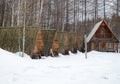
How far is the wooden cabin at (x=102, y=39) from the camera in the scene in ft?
113

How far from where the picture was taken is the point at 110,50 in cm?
3466

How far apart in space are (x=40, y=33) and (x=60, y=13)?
22222 mm

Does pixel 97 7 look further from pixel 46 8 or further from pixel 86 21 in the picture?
pixel 46 8

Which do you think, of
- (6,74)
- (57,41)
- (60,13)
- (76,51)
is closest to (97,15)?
(60,13)

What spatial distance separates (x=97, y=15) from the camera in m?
44.8

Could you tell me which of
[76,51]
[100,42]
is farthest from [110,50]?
[76,51]

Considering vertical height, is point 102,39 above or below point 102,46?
above

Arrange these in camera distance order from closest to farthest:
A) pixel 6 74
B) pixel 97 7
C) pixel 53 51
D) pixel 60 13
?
pixel 6 74, pixel 53 51, pixel 60 13, pixel 97 7

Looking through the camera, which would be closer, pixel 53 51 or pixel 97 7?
pixel 53 51

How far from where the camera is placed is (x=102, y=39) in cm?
3472

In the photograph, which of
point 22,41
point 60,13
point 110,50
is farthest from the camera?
point 60,13

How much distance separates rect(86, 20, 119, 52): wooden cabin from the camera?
1353 inches

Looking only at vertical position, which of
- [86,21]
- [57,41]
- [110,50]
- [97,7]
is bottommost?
[110,50]

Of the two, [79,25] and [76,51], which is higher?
[79,25]
